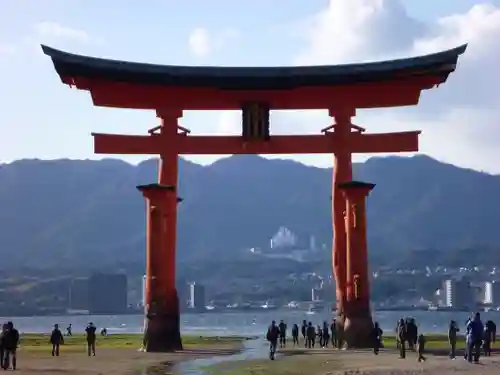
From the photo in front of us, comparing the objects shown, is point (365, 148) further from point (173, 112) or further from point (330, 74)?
point (173, 112)

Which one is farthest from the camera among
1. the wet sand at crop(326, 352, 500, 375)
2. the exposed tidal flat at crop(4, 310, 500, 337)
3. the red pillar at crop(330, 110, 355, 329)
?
the exposed tidal flat at crop(4, 310, 500, 337)

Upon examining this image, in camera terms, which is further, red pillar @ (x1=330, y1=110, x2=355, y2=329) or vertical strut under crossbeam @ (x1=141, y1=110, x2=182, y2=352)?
red pillar @ (x1=330, y1=110, x2=355, y2=329)

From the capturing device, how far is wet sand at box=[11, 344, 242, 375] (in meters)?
20.9

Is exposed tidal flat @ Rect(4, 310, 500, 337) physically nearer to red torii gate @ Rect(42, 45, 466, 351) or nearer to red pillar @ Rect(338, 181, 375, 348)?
red torii gate @ Rect(42, 45, 466, 351)

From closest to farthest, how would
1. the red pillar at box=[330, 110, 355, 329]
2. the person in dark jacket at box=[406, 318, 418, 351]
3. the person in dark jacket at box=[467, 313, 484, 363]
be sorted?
the person in dark jacket at box=[467, 313, 484, 363], the person in dark jacket at box=[406, 318, 418, 351], the red pillar at box=[330, 110, 355, 329]

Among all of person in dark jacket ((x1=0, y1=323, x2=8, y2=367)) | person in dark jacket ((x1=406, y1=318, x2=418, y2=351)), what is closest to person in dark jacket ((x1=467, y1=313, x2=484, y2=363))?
person in dark jacket ((x1=406, y1=318, x2=418, y2=351))

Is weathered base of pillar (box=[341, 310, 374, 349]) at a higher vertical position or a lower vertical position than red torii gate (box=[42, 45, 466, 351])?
lower

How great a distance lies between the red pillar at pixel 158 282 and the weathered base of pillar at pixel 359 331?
5445mm

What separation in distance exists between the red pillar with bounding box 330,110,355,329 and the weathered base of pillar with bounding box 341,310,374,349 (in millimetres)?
824

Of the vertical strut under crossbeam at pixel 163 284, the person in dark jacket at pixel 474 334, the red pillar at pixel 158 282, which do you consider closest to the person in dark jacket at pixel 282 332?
the vertical strut under crossbeam at pixel 163 284

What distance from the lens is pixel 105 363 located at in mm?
23812

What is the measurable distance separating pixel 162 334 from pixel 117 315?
552 feet

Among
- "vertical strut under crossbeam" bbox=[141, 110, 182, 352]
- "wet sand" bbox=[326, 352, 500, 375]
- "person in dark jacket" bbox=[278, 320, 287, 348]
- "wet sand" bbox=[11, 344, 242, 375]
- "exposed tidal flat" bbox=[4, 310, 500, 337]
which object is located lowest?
"exposed tidal flat" bbox=[4, 310, 500, 337]

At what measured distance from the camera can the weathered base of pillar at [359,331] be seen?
2747cm
